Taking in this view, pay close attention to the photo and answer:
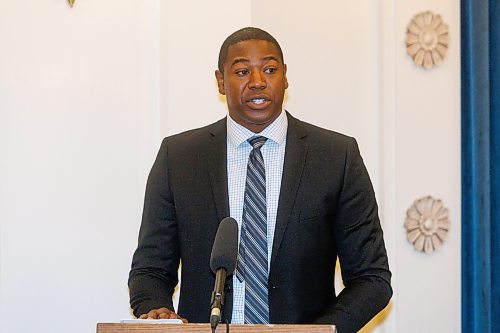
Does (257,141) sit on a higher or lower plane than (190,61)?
lower

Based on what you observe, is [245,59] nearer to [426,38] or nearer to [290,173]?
[290,173]

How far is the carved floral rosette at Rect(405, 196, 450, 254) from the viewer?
13.1 feet

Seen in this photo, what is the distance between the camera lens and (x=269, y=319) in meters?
2.75

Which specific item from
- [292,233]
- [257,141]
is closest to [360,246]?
[292,233]

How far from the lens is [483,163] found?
4.00m

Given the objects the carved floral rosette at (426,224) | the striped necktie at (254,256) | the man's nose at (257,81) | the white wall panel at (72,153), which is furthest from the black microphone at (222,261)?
the carved floral rosette at (426,224)

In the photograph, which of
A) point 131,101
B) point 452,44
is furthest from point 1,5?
point 452,44

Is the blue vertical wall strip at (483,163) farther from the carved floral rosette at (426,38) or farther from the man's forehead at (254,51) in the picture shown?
the man's forehead at (254,51)

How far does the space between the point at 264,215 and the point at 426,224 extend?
1.37m

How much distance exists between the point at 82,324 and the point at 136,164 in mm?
631

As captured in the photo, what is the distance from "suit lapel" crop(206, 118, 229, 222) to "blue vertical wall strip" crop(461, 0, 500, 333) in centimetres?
140

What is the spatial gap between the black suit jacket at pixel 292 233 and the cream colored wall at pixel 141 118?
71 centimetres

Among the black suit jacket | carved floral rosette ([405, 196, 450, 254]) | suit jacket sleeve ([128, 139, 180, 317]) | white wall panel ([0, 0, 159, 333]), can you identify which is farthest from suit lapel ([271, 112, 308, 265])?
carved floral rosette ([405, 196, 450, 254])

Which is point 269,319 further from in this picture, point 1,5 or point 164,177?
point 1,5
